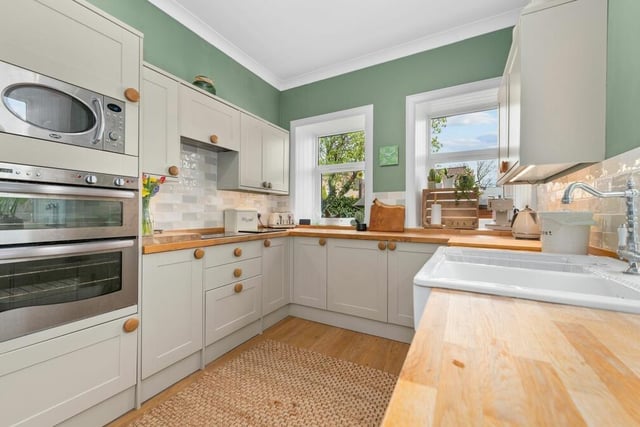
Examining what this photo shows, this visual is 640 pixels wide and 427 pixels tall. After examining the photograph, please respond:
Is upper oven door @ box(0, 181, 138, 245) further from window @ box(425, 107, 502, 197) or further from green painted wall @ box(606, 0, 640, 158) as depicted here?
window @ box(425, 107, 502, 197)

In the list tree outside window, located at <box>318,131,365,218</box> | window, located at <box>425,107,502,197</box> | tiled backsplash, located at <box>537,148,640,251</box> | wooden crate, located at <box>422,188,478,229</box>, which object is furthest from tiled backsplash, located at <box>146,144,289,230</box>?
tiled backsplash, located at <box>537,148,640,251</box>

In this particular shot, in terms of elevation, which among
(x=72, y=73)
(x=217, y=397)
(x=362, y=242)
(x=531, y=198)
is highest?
(x=72, y=73)

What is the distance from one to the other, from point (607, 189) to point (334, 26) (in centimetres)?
231

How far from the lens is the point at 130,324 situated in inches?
55.5

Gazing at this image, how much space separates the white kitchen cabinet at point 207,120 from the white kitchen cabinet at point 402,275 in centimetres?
168

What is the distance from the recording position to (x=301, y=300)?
8.71 feet

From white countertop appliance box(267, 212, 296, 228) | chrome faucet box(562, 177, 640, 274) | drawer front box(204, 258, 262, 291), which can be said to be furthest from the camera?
white countertop appliance box(267, 212, 296, 228)

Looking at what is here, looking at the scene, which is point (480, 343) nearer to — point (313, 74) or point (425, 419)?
point (425, 419)

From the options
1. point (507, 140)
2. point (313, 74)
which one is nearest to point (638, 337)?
point (507, 140)

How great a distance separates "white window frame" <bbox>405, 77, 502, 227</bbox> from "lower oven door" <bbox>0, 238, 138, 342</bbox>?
7.71ft

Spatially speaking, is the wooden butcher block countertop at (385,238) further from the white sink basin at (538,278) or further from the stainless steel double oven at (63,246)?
the white sink basin at (538,278)

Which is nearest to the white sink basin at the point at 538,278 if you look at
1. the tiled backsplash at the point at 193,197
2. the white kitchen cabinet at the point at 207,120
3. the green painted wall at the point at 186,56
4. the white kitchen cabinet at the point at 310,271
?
the white kitchen cabinet at the point at 310,271

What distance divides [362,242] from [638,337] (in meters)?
1.87

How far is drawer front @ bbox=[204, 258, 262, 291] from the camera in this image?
1.87 metres
